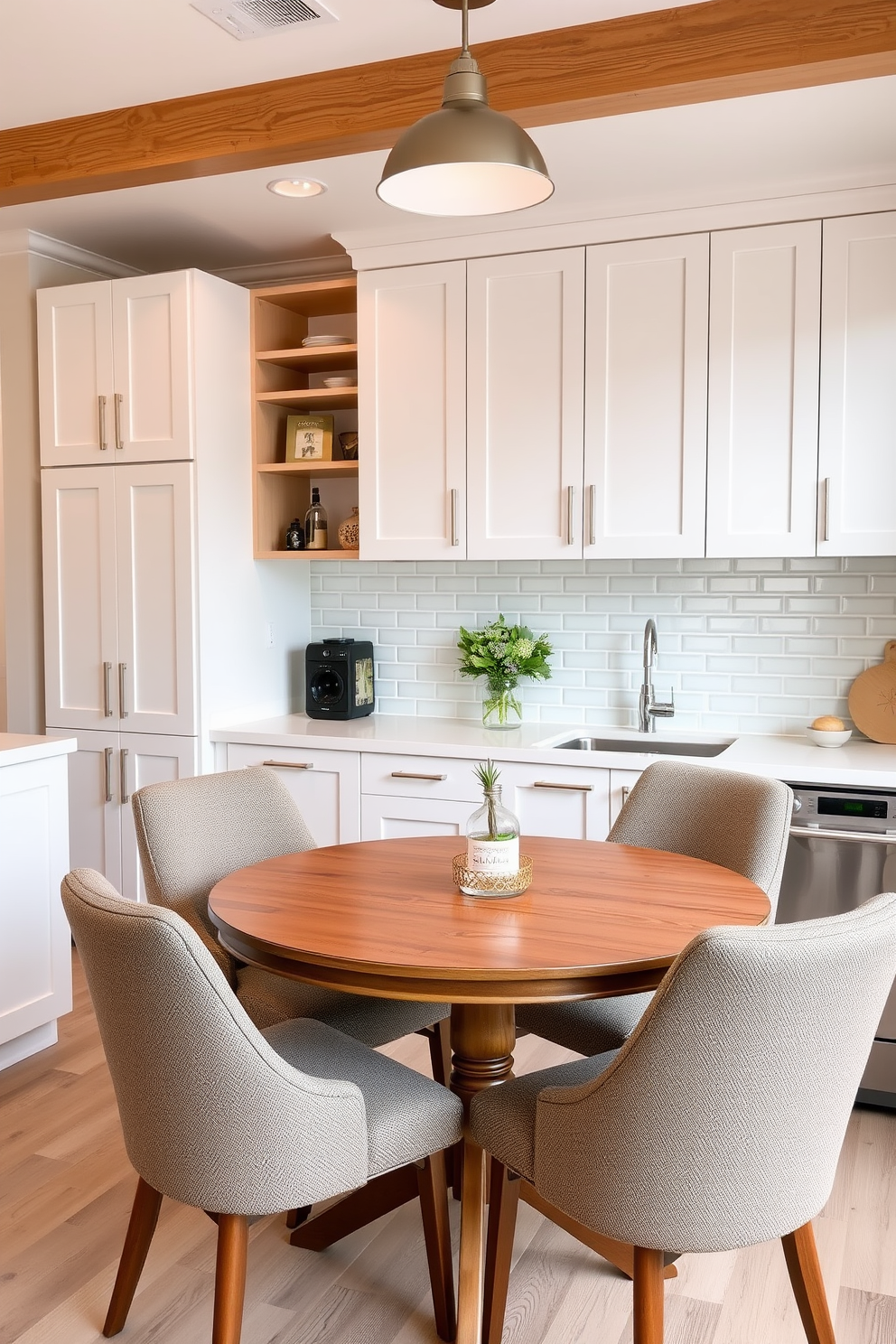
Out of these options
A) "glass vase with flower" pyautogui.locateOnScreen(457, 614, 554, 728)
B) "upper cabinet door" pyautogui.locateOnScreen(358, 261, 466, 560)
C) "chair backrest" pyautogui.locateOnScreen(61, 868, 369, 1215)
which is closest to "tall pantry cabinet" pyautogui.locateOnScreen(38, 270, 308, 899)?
"upper cabinet door" pyautogui.locateOnScreen(358, 261, 466, 560)

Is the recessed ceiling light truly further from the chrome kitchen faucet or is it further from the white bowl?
the white bowl

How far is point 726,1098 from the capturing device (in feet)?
4.66

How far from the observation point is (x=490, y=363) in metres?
3.53

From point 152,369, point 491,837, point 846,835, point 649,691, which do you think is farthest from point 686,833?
point 152,369

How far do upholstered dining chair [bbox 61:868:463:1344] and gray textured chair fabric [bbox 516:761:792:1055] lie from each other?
515mm

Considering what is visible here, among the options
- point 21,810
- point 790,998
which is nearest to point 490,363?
point 21,810

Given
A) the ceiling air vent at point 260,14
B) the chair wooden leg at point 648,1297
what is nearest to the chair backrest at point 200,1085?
the chair wooden leg at point 648,1297

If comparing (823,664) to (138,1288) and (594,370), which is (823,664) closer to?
(594,370)

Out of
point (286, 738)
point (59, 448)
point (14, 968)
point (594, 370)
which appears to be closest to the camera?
point (14, 968)

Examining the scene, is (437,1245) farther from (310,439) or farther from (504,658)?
(310,439)

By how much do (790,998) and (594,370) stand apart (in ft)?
7.88

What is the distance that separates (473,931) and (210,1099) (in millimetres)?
480

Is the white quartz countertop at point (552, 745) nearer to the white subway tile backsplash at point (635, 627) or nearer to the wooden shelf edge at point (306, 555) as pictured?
the white subway tile backsplash at point (635, 627)

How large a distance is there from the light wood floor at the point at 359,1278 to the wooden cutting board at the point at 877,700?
4.10 feet
